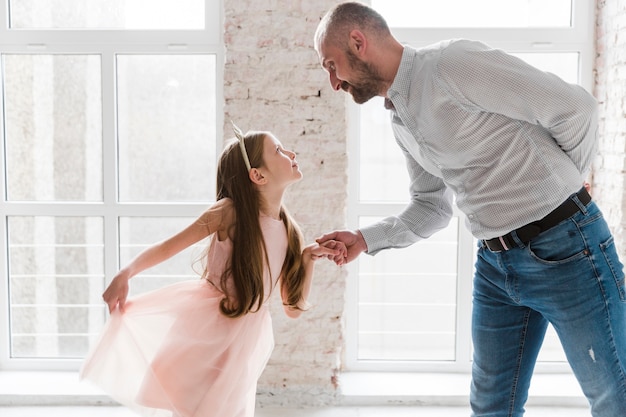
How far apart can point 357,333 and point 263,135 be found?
1468 mm

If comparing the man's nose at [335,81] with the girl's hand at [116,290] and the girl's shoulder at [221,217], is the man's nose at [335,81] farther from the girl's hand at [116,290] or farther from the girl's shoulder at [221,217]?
the girl's hand at [116,290]

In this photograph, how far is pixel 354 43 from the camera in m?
1.86

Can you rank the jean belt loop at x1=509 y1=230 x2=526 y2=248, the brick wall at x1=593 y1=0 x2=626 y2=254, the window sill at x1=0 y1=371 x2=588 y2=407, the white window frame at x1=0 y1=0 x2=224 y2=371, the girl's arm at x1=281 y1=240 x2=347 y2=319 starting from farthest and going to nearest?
the white window frame at x1=0 y1=0 x2=224 y2=371 → the window sill at x1=0 y1=371 x2=588 y2=407 → the brick wall at x1=593 y1=0 x2=626 y2=254 → the girl's arm at x1=281 y1=240 x2=347 y2=319 → the jean belt loop at x1=509 y1=230 x2=526 y2=248

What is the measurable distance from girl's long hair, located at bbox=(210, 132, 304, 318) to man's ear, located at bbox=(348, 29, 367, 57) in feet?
1.93

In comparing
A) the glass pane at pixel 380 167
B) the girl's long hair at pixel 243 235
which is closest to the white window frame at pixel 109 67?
the glass pane at pixel 380 167

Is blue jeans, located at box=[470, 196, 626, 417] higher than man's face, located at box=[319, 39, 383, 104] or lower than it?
lower

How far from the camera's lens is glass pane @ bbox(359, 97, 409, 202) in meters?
3.38

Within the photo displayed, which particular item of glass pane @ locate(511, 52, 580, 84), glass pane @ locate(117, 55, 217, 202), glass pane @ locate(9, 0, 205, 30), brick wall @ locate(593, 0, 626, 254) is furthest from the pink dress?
glass pane @ locate(511, 52, 580, 84)

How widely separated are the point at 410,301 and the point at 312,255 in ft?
4.16

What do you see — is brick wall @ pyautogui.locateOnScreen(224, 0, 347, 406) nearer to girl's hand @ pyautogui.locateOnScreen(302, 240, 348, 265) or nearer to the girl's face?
the girl's face

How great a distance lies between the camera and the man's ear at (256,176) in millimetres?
2275

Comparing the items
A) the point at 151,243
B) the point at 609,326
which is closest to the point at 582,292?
the point at 609,326

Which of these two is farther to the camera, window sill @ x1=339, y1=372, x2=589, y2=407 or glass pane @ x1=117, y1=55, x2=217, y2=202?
glass pane @ x1=117, y1=55, x2=217, y2=202

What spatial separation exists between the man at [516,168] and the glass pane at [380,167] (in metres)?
1.39
